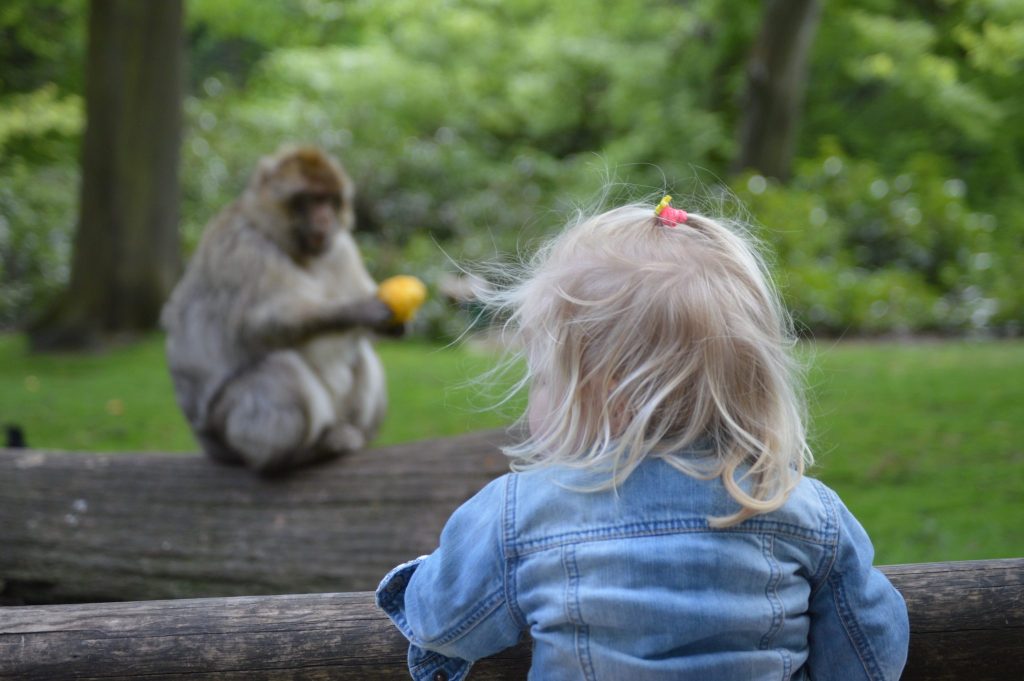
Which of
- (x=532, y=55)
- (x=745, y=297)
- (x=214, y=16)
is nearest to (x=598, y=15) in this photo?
(x=532, y=55)

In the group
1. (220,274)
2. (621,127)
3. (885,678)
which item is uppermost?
(885,678)

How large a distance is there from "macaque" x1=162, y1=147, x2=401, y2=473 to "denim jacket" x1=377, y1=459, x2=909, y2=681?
305 centimetres

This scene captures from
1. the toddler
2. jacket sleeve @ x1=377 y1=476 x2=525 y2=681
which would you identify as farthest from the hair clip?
jacket sleeve @ x1=377 y1=476 x2=525 y2=681

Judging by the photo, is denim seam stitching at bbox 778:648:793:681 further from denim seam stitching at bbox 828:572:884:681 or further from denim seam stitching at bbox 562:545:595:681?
denim seam stitching at bbox 562:545:595:681

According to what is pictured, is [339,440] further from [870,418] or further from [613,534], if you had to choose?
[870,418]

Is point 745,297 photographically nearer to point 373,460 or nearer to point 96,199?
point 373,460

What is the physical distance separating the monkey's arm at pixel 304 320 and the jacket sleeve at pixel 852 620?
351 cm

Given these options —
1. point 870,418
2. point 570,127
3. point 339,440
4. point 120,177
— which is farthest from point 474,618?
point 570,127

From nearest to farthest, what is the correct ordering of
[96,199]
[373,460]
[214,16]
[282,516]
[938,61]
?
[282,516]
[373,460]
[96,199]
[938,61]
[214,16]

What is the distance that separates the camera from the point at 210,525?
169 inches

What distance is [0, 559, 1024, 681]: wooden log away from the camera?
2020 millimetres

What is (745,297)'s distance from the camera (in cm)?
170

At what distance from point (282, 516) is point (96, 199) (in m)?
7.18

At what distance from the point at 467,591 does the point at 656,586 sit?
320 mm
